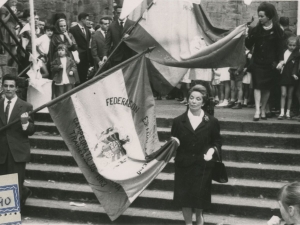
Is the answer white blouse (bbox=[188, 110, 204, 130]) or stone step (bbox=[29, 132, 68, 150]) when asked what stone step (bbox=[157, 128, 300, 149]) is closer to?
white blouse (bbox=[188, 110, 204, 130])

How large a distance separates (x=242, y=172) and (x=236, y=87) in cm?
356

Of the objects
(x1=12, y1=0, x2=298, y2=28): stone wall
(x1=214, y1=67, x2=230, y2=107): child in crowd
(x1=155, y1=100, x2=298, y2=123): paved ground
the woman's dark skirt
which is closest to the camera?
the woman's dark skirt

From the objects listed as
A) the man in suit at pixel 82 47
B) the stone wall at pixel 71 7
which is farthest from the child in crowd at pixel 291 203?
the stone wall at pixel 71 7

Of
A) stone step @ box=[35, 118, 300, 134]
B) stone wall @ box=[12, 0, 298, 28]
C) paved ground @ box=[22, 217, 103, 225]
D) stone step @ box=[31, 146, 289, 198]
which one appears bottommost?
paved ground @ box=[22, 217, 103, 225]

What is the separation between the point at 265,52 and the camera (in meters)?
10.1

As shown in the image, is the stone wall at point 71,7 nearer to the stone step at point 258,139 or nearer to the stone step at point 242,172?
the stone step at point 258,139

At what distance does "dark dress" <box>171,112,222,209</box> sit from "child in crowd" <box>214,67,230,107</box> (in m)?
4.72

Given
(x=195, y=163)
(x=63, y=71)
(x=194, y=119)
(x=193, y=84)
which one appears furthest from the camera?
(x=63, y=71)

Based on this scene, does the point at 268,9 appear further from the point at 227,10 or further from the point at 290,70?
the point at 227,10

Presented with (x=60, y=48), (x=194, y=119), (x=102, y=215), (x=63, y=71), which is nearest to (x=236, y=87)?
(x=63, y=71)

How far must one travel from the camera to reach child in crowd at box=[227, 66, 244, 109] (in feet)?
39.3

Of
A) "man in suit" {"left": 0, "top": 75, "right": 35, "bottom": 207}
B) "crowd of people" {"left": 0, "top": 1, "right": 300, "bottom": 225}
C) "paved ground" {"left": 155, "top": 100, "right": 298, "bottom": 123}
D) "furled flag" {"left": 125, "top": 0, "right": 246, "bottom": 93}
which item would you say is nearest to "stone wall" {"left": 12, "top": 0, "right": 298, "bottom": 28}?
"crowd of people" {"left": 0, "top": 1, "right": 300, "bottom": 225}

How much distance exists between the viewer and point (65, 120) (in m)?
7.45

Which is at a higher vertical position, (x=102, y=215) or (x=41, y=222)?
(x=102, y=215)
